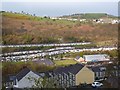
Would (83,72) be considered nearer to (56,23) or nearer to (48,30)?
(48,30)

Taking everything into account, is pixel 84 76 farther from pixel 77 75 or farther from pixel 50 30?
pixel 50 30

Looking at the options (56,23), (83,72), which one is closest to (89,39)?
(56,23)

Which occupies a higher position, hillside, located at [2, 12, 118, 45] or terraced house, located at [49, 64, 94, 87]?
hillside, located at [2, 12, 118, 45]

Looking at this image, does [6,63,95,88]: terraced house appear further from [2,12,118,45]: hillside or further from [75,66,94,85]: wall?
[2,12,118,45]: hillside

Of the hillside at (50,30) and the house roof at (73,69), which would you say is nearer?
the house roof at (73,69)

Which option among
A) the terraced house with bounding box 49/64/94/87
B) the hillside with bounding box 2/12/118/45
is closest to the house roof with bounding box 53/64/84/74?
the terraced house with bounding box 49/64/94/87

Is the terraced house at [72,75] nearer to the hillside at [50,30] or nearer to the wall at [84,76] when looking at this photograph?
the wall at [84,76]

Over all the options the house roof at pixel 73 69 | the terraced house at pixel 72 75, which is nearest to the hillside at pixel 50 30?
the house roof at pixel 73 69

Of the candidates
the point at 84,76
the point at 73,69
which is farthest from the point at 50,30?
the point at 84,76
